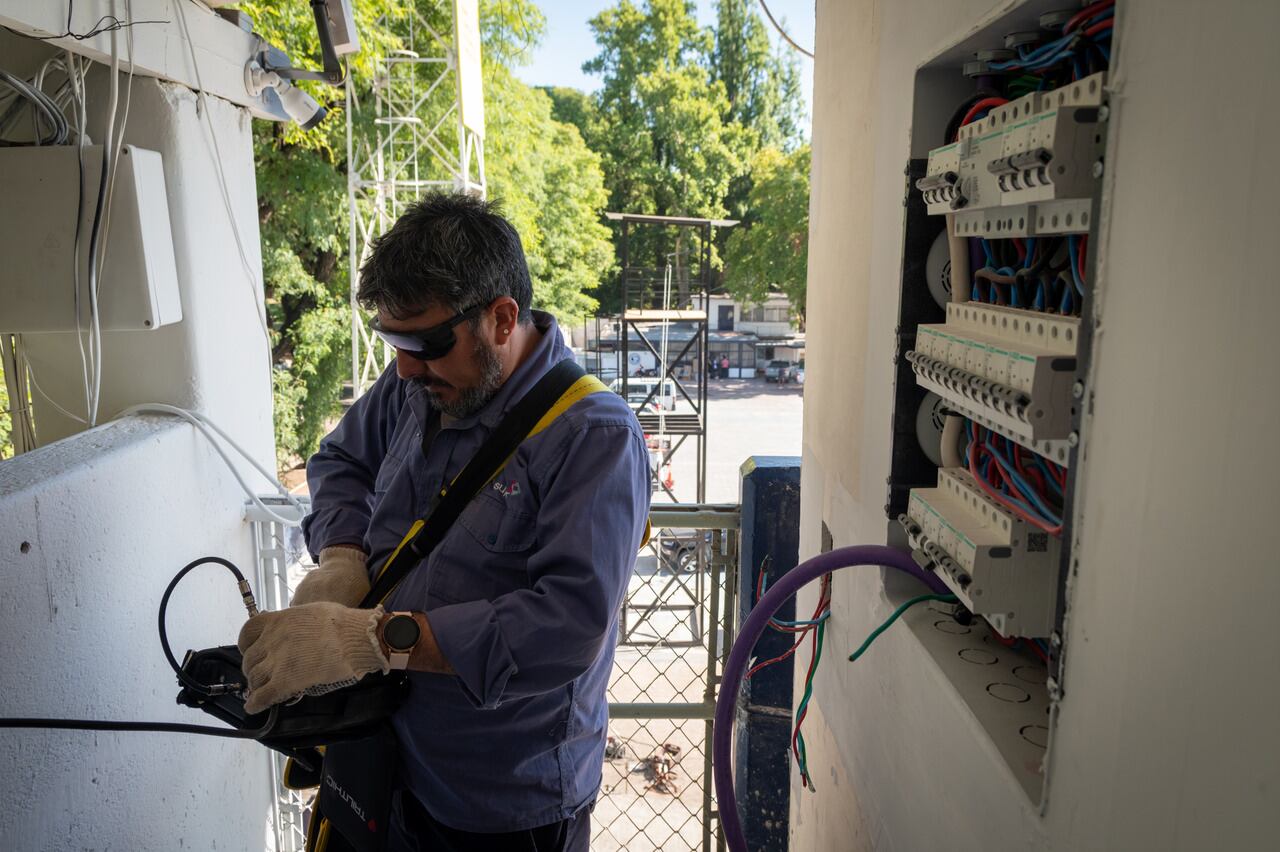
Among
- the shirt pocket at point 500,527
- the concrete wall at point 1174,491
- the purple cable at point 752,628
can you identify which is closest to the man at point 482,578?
the shirt pocket at point 500,527

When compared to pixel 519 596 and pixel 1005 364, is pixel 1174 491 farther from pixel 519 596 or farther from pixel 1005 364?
pixel 519 596

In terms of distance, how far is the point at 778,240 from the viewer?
21.5 meters

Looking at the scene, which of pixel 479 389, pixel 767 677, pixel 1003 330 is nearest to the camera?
pixel 1003 330

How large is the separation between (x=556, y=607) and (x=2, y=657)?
116 centimetres

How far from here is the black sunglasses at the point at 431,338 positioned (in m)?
1.83

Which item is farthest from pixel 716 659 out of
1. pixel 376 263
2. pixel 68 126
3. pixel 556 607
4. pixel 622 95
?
pixel 622 95

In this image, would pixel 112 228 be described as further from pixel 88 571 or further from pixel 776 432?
pixel 776 432

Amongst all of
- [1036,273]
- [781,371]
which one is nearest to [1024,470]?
[1036,273]

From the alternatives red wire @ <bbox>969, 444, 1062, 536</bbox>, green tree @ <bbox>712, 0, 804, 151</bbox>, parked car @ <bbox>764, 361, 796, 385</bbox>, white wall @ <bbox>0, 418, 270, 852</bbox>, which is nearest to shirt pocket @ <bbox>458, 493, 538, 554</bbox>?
red wire @ <bbox>969, 444, 1062, 536</bbox>

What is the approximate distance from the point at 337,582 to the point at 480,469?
0.44 meters

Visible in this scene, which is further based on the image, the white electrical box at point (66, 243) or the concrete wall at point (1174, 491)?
the white electrical box at point (66, 243)

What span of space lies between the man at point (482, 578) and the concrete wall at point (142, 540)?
0.55 metres

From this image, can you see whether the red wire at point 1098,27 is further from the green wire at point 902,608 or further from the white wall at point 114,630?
the white wall at point 114,630

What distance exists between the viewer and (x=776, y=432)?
795 inches
